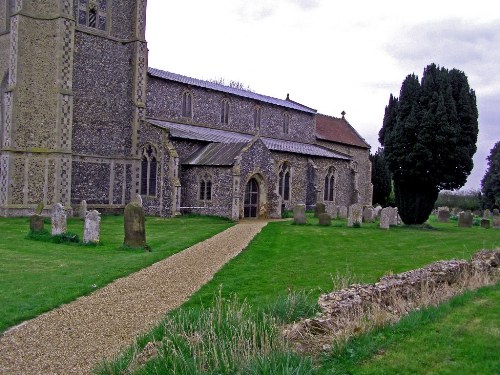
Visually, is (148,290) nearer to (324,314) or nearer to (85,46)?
(324,314)

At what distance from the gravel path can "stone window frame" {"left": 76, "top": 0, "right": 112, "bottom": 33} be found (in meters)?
19.5

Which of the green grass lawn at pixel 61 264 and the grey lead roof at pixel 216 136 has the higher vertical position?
the grey lead roof at pixel 216 136

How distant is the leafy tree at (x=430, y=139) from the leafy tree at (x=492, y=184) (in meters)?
23.3

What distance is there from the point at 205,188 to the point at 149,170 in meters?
3.38

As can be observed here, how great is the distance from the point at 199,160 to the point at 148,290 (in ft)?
60.0

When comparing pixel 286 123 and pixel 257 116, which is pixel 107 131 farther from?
pixel 286 123

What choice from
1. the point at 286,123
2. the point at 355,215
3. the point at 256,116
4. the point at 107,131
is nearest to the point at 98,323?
the point at 355,215

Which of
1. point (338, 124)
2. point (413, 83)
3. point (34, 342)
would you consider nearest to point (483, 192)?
point (338, 124)

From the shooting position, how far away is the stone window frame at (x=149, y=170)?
28.0 metres

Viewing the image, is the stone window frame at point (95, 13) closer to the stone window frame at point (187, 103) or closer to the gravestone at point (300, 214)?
the stone window frame at point (187, 103)

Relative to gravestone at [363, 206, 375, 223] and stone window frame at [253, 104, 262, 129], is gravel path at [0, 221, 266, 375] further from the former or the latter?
stone window frame at [253, 104, 262, 129]

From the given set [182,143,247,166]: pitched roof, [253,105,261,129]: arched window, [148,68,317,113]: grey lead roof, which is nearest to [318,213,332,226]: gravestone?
[182,143,247,166]: pitched roof

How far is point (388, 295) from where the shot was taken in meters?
7.90

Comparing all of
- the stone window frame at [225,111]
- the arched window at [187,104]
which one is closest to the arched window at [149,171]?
the arched window at [187,104]
